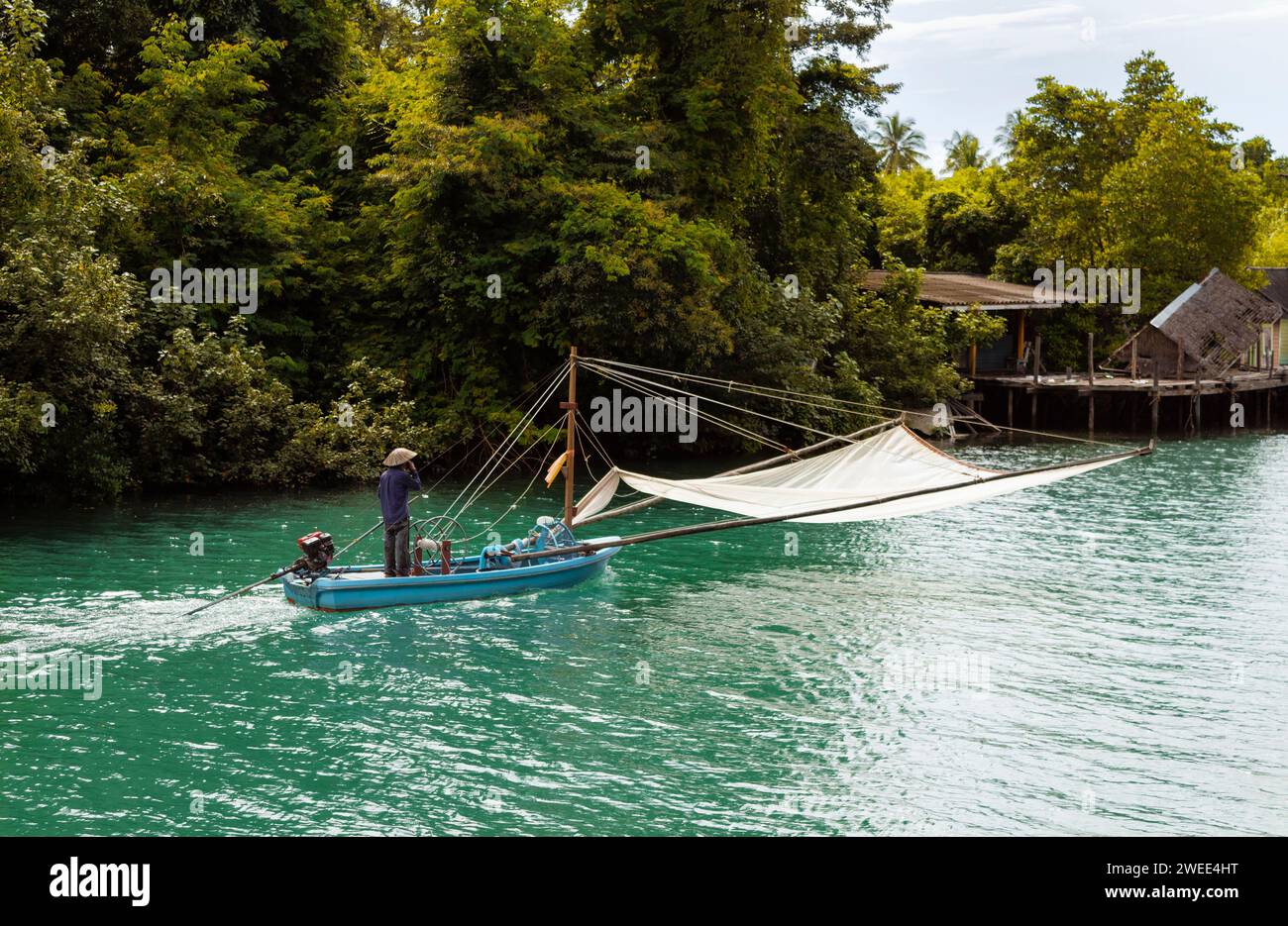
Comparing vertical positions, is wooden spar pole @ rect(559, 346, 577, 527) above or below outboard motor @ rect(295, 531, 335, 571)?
above

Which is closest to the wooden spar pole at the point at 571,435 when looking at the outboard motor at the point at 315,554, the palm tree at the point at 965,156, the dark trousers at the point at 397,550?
the dark trousers at the point at 397,550

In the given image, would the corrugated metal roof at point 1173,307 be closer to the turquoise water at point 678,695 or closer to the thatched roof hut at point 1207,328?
the thatched roof hut at point 1207,328

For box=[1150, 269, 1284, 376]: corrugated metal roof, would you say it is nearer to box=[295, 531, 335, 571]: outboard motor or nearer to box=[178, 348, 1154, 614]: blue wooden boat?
box=[178, 348, 1154, 614]: blue wooden boat

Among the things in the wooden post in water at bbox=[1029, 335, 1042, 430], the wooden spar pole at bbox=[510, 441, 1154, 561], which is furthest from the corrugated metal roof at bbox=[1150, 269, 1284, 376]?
the wooden spar pole at bbox=[510, 441, 1154, 561]

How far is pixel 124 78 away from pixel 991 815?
123ft

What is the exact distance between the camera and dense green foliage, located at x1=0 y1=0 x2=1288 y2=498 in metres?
29.8

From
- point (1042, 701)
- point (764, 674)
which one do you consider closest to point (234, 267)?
point (764, 674)

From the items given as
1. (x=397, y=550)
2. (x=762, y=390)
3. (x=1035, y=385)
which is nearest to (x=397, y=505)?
(x=397, y=550)

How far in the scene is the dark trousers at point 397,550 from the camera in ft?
68.3

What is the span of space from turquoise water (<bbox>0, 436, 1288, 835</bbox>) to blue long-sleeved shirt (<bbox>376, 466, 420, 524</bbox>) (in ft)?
5.64

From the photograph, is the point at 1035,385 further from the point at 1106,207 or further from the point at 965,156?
the point at 965,156

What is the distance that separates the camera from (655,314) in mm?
34875

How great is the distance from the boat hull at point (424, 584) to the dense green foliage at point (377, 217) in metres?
10.4
